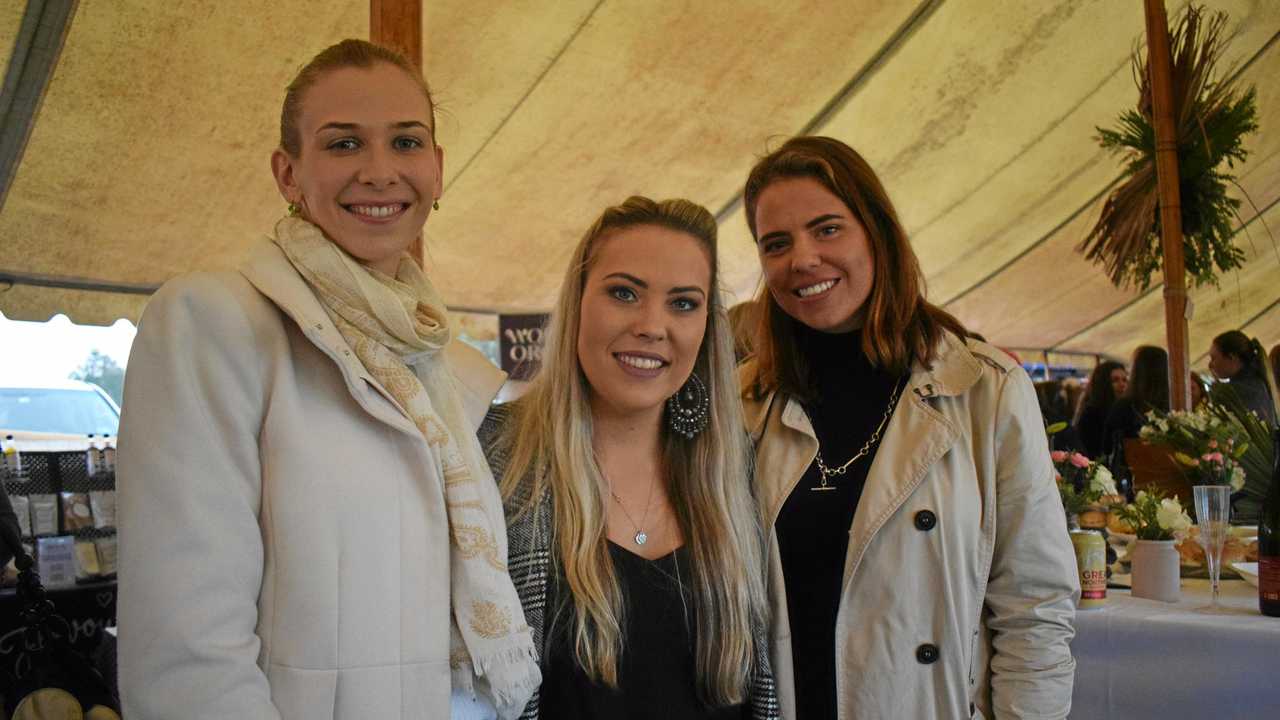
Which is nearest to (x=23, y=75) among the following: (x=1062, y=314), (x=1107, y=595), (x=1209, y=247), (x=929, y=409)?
(x=929, y=409)

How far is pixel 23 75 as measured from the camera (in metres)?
3.42

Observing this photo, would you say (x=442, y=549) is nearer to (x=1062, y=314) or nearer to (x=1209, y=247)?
(x=1209, y=247)

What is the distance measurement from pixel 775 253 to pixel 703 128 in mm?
3967

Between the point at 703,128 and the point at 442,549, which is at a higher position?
the point at 703,128

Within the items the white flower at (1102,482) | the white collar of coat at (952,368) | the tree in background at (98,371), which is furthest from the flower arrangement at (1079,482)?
the tree in background at (98,371)

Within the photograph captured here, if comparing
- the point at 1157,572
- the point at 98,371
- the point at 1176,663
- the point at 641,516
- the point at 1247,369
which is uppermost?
the point at 98,371

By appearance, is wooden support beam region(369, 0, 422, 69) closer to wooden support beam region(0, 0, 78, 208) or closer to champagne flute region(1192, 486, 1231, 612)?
wooden support beam region(0, 0, 78, 208)

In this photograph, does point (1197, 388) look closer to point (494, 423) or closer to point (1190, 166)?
point (1190, 166)

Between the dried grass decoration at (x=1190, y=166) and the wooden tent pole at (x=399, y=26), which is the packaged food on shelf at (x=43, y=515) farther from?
the dried grass decoration at (x=1190, y=166)

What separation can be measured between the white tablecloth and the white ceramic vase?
0.05m

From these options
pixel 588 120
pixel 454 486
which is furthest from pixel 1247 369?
pixel 454 486

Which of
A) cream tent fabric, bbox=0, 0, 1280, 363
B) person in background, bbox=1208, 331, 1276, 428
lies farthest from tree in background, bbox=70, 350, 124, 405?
person in background, bbox=1208, 331, 1276, 428

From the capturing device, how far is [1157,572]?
2.38m

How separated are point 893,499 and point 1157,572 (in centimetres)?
121
